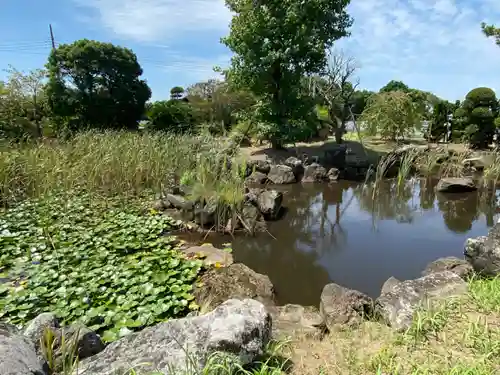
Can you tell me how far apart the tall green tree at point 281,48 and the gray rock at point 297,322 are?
908cm

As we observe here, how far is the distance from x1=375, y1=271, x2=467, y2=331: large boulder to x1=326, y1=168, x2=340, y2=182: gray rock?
267 inches

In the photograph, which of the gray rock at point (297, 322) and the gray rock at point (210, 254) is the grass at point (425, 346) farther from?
the gray rock at point (210, 254)

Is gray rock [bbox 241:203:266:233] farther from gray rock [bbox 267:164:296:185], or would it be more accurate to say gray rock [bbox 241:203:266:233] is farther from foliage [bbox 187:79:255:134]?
foliage [bbox 187:79:255:134]

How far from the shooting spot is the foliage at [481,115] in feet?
38.8

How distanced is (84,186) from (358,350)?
17.0ft

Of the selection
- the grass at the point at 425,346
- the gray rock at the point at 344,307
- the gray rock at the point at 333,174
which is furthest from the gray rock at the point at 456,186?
the gray rock at the point at 344,307

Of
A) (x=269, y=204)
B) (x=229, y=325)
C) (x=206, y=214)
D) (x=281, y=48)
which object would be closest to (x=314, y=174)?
(x=269, y=204)

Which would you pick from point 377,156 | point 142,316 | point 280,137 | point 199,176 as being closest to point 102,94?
point 280,137

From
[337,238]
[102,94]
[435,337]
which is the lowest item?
[337,238]

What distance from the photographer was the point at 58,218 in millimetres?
4855

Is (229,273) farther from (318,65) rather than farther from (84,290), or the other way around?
(318,65)

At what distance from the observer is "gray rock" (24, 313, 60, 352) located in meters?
2.11

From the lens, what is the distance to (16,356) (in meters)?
1.47

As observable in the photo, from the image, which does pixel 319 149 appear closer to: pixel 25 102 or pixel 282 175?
pixel 282 175
